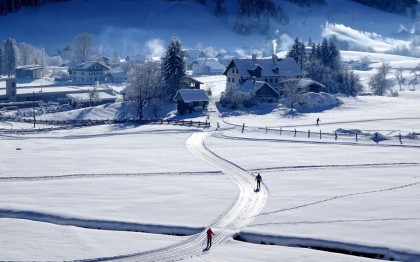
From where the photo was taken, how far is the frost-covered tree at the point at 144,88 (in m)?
75.4

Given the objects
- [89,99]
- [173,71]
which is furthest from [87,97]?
[173,71]

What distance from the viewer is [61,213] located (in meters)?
33.4

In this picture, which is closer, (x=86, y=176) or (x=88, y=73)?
(x=86, y=176)

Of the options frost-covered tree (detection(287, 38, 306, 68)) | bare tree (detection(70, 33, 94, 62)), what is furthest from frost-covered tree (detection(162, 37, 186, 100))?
bare tree (detection(70, 33, 94, 62))

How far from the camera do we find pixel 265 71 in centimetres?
8625

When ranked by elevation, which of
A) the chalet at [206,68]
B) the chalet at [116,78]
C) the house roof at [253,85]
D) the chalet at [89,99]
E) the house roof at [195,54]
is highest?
Answer: the house roof at [195,54]

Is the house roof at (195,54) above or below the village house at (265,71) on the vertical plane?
above

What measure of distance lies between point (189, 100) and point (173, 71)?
8726mm

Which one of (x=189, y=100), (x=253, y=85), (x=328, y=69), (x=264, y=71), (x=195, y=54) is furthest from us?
(x=195, y=54)

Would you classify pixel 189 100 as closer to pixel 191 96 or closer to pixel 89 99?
pixel 191 96

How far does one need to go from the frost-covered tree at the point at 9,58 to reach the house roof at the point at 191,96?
193ft

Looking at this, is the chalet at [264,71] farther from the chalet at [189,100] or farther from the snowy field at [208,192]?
the snowy field at [208,192]

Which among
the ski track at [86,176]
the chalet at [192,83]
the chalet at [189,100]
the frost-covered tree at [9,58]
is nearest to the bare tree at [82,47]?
the frost-covered tree at [9,58]

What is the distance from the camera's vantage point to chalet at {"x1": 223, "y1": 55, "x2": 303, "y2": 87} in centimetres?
8562
